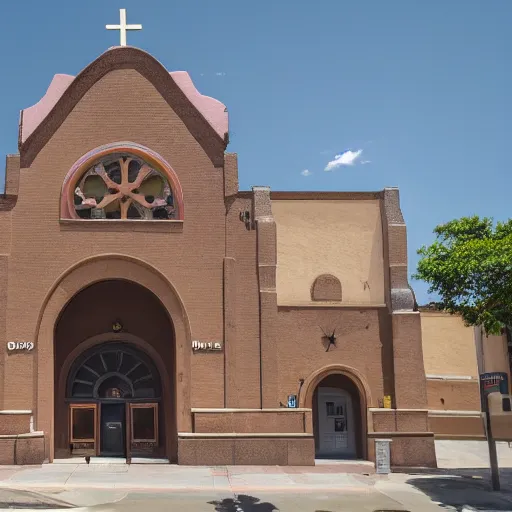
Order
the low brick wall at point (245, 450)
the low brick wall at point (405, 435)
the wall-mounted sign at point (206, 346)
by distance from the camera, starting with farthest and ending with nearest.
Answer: the low brick wall at point (405, 435) < the wall-mounted sign at point (206, 346) < the low brick wall at point (245, 450)

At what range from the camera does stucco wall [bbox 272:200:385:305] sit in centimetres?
2406

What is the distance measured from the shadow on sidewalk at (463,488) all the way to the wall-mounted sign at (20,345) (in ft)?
36.3

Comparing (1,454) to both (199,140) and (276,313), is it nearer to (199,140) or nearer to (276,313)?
(276,313)

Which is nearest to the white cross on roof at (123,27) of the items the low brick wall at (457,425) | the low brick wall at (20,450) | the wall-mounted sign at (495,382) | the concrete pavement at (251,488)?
the low brick wall at (20,450)

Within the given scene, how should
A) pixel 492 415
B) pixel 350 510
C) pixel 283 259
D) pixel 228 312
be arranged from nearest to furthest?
pixel 350 510 → pixel 492 415 → pixel 228 312 → pixel 283 259

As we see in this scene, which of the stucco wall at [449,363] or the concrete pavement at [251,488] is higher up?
the stucco wall at [449,363]

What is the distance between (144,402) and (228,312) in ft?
13.6

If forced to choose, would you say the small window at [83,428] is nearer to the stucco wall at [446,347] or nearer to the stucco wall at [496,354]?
the stucco wall at [446,347]

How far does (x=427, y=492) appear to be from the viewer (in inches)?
742

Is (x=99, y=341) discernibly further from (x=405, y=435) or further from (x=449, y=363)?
(x=449, y=363)

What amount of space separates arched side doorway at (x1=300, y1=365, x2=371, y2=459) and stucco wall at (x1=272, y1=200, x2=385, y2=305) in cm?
285

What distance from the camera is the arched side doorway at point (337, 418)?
24562 mm

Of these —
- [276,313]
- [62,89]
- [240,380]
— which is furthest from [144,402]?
[62,89]

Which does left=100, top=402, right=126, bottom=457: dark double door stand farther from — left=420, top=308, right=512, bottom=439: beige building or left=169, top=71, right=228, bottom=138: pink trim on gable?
left=420, top=308, right=512, bottom=439: beige building
